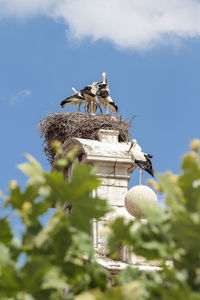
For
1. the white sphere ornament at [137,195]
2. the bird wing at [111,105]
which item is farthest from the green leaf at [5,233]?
the bird wing at [111,105]

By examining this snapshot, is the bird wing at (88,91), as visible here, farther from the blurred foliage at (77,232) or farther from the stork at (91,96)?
the blurred foliage at (77,232)

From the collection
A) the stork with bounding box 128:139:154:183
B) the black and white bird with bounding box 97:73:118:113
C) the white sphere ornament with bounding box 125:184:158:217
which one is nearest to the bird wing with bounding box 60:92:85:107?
the black and white bird with bounding box 97:73:118:113

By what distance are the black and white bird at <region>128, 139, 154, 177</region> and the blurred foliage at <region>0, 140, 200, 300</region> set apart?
39.8 ft

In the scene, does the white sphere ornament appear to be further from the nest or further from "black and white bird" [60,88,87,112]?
"black and white bird" [60,88,87,112]

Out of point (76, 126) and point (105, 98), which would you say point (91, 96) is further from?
point (76, 126)

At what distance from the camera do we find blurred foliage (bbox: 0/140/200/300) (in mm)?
1369

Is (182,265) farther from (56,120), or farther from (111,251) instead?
(56,120)

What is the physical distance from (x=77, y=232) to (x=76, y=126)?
A: 53.3 ft

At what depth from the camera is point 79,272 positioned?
5.05ft

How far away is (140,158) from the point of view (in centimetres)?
1388

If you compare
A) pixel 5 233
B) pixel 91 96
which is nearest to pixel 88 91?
pixel 91 96

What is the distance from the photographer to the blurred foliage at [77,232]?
4.49 ft

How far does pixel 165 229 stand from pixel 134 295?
24cm

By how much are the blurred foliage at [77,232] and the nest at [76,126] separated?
14.9m
